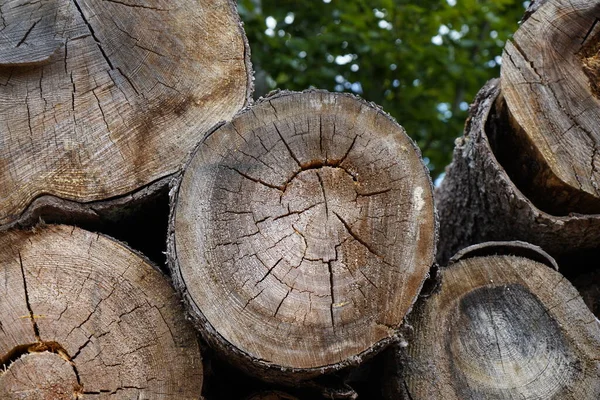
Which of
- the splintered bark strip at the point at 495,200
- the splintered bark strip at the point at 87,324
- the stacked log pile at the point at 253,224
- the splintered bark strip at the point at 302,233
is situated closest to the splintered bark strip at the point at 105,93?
the stacked log pile at the point at 253,224

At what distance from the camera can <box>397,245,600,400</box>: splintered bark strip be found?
Answer: 5.98ft

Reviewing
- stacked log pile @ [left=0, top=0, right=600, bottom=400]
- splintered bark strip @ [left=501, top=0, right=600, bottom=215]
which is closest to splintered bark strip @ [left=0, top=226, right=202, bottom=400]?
stacked log pile @ [left=0, top=0, right=600, bottom=400]

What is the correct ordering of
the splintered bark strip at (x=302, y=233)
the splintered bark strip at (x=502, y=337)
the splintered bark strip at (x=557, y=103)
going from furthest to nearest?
the splintered bark strip at (x=557, y=103) < the splintered bark strip at (x=502, y=337) < the splintered bark strip at (x=302, y=233)

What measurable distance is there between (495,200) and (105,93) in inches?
51.0

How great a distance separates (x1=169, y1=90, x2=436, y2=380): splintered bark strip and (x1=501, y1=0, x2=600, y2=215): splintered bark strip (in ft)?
1.70

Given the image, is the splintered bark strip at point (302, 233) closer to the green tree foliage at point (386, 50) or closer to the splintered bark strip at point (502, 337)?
the splintered bark strip at point (502, 337)

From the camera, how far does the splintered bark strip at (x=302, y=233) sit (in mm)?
1624

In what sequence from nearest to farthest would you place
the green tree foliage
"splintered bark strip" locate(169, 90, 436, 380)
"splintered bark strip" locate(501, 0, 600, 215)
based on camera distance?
1. "splintered bark strip" locate(169, 90, 436, 380)
2. "splintered bark strip" locate(501, 0, 600, 215)
3. the green tree foliage

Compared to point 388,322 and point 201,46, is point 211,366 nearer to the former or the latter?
point 388,322

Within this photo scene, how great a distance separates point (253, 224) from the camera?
5.60 feet

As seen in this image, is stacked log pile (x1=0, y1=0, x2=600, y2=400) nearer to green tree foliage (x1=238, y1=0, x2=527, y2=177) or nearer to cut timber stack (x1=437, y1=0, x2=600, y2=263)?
cut timber stack (x1=437, y1=0, x2=600, y2=263)

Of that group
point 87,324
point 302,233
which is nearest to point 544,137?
point 302,233

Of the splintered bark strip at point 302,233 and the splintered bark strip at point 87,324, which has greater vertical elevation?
the splintered bark strip at point 302,233

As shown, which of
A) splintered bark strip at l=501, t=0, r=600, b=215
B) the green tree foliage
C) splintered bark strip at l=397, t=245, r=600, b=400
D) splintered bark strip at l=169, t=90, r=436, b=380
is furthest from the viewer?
the green tree foliage
